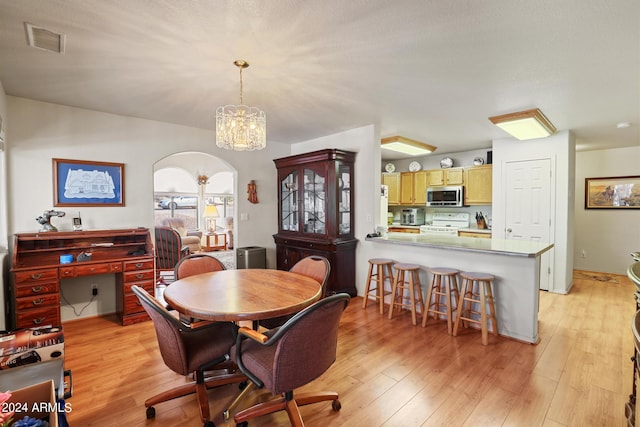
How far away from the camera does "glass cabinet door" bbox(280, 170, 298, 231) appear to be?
4.76 meters

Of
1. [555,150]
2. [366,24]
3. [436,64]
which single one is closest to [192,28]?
[366,24]

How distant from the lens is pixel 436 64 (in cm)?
237

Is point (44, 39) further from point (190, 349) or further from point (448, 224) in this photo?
point (448, 224)

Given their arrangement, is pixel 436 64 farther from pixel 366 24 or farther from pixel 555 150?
pixel 555 150

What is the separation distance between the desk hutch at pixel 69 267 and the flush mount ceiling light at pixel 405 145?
3577 mm

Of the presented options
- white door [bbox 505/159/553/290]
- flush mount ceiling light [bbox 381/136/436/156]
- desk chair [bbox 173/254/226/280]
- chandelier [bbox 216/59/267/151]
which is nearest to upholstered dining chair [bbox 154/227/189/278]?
desk chair [bbox 173/254/226/280]

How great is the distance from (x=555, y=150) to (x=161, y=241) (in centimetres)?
693

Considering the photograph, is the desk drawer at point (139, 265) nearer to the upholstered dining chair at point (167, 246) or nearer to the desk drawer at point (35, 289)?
the desk drawer at point (35, 289)

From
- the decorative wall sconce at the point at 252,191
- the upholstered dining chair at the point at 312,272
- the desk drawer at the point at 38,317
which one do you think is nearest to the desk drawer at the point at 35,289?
the desk drawer at the point at 38,317

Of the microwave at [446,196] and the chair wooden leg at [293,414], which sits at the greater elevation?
the microwave at [446,196]

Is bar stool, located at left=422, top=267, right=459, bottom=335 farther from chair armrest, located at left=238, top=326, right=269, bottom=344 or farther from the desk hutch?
the desk hutch

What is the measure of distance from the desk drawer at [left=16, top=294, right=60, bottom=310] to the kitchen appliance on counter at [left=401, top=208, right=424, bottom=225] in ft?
19.3

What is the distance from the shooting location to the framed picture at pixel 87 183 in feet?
11.0

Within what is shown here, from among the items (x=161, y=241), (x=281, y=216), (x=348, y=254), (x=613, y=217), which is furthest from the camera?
(x=161, y=241)
